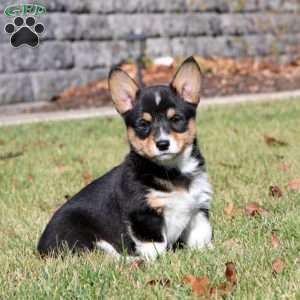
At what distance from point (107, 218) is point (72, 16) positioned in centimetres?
1104

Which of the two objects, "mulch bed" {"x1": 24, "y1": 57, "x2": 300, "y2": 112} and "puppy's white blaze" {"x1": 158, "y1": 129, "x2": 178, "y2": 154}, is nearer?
"puppy's white blaze" {"x1": 158, "y1": 129, "x2": 178, "y2": 154}

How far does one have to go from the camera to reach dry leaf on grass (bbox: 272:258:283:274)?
3.95m

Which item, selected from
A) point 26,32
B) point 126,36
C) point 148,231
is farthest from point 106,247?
point 126,36

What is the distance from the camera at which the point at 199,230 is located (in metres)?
4.87

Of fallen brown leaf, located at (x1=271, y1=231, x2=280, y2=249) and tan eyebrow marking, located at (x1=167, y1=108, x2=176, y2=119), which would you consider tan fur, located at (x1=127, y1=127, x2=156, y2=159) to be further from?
fallen brown leaf, located at (x1=271, y1=231, x2=280, y2=249)

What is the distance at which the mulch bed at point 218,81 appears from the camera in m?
14.6

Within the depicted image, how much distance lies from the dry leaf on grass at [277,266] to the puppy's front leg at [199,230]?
793mm

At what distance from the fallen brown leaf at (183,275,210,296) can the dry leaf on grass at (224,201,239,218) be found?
1.70 m

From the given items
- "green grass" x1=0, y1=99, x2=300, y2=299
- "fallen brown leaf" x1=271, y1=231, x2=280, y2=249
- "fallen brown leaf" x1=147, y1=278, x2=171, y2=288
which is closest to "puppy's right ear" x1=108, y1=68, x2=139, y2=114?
"green grass" x1=0, y1=99, x2=300, y2=299

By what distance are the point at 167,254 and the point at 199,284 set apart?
73 cm

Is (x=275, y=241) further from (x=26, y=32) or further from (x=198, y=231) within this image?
(x=26, y=32)

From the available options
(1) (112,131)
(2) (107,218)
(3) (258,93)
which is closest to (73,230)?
(2) (107,218)

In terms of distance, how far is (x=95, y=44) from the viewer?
15883 millimetres

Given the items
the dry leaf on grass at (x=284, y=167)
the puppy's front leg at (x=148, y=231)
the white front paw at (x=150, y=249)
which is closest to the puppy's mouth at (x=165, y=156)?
the puppy's front leg at (x=148, y=231)
